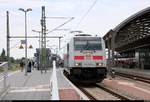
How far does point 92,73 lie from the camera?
28938 millimetres

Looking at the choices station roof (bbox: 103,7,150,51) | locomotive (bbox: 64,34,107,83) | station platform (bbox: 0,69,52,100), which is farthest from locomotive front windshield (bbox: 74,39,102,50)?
station roof (bbox: 103,7,150,51)

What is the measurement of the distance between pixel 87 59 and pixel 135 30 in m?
36.7

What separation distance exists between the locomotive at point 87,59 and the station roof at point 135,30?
22.0 m

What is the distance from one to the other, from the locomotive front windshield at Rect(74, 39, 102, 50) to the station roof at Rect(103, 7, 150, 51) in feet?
71.3

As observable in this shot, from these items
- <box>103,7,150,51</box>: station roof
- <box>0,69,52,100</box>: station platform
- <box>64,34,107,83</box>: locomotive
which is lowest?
<box>0,69,52,100</box>: station platform

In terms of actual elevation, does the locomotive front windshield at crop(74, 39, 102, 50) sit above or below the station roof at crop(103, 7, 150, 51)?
below

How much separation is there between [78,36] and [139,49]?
4153cm

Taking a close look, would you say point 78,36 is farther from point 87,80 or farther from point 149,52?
point 149,52

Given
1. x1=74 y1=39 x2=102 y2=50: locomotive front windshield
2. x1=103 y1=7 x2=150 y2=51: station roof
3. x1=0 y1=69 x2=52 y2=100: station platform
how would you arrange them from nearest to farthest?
x1=0 y1=69 x2=52 y2=100: station platform, x1=74 y1=39 x2=102 y2=50: locomotive front windshield, x1=103 y1=7 x2=150 y2=51: station roof

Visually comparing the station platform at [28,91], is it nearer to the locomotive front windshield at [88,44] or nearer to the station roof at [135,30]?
the locomotive front windshield at [88,44]

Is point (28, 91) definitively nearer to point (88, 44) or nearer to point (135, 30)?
point (88, 44)

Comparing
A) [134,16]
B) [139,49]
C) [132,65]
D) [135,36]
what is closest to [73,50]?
[134,16]

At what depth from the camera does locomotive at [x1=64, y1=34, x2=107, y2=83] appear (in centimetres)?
2892

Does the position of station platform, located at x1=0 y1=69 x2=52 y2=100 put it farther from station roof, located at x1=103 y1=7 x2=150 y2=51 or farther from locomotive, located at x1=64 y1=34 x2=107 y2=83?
station roof, located at x1=103 y1=7 x2=150 y2=51
